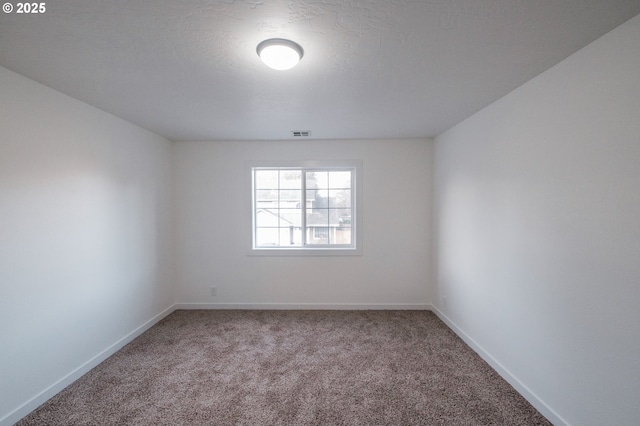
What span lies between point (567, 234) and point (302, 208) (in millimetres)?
2898

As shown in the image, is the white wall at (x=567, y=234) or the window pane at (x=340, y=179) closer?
the white wall at (x=567, y=234)

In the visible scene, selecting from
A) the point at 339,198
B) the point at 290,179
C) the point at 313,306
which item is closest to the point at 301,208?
the point at 290,179

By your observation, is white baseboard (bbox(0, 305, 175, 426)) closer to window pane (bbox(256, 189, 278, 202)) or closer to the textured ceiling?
window pane (bbox(256, 189, 278, 202))

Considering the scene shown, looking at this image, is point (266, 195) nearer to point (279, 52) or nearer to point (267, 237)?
point (267, 237)

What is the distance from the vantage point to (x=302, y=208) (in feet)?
12.8

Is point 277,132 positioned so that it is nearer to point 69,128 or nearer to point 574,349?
point 69,128

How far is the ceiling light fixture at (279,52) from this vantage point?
4.87ft

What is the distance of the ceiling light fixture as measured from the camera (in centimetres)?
148

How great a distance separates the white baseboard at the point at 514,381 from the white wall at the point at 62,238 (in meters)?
3.65

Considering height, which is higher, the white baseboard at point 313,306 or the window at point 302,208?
the window at point 302,208

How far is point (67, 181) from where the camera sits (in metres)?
2.22

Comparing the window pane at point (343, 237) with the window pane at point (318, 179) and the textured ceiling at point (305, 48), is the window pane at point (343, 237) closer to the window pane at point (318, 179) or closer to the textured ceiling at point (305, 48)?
the window pane at point (318, 179)

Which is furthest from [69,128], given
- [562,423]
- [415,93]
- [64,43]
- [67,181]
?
[562,423]

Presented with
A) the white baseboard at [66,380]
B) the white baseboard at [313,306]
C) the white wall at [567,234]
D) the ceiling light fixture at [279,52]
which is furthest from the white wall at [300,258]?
the ceiling light fixture at [279,52]
